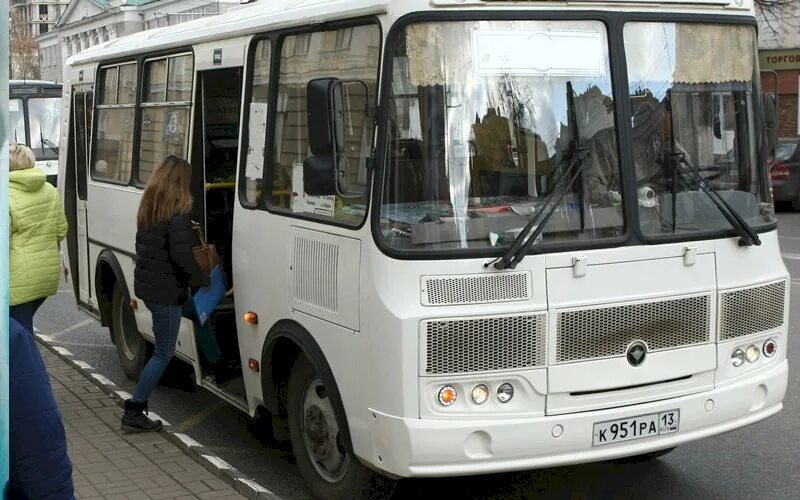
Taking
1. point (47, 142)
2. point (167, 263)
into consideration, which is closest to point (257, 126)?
point (167, 263)

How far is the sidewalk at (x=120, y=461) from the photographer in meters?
6.42

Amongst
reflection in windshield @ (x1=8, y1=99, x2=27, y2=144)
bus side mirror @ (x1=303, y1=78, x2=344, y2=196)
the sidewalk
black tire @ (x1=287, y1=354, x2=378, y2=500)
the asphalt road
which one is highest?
reflection in windshield @ (x1=8, y1=99, x2=27, y2=144)

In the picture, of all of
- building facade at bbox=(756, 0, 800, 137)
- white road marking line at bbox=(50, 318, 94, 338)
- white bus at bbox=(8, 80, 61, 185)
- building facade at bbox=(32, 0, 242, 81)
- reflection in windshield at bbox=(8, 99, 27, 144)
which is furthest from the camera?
building facade at bbox=(32, 0, 242, 81)

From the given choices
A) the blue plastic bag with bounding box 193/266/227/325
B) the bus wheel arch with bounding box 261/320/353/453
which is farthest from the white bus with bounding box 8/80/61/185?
the bus wheel arch with bounding box 261/320/353/453

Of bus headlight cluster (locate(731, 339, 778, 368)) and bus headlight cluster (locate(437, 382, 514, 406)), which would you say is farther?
bus headlight cluster (locate(731, 339, 778, 368))

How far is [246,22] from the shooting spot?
712cm

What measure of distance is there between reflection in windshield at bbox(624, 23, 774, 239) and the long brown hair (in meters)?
2.92

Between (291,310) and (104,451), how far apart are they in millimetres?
1681

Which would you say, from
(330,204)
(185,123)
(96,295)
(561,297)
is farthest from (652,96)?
(96,295)

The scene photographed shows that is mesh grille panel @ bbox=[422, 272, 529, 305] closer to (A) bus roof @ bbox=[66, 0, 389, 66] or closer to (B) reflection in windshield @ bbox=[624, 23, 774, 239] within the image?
(B) reflection in windshield @ bbox=[624, 23, 774, 239]

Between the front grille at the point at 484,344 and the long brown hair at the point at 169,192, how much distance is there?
2595 mm

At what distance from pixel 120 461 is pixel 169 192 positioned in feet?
5.25

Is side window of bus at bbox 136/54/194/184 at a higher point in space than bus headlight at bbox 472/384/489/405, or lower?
higher

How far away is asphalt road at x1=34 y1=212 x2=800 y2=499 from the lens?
6.74 metres
